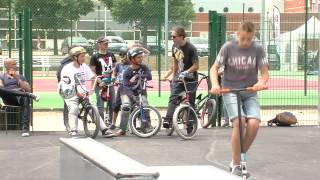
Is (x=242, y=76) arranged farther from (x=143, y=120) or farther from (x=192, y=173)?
(x=192, y=173)

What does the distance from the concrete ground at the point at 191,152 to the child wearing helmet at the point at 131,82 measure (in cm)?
36

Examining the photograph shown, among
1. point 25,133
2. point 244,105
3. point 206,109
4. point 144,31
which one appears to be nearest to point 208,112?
point 206,109

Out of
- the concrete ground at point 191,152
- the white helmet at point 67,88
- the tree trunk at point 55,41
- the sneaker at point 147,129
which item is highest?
the tree trunk at point 55,41

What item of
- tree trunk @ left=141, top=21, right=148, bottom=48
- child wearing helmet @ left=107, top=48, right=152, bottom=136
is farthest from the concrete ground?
tree trunk @ left=141, top=21, right=148, bottom=48

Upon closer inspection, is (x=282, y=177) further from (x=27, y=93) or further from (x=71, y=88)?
(x=27, y=93)

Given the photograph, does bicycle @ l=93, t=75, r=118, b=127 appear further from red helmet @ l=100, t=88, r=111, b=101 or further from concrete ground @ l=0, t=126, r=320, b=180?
concrete ground @ l=0, t=126, r=320, b=180

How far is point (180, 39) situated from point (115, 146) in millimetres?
2302

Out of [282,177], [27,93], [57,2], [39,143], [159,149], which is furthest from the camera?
[57,2]

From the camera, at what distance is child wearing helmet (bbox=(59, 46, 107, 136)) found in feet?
36.4

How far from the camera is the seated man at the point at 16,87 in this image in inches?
465

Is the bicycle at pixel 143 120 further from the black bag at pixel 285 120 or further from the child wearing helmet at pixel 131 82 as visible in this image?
the black bag at pixel 285 120

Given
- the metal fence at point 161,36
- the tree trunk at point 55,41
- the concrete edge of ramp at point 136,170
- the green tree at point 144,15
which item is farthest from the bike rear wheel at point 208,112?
the concrete edge of ramp at point 136,170

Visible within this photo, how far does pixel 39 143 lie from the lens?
35.3 feet

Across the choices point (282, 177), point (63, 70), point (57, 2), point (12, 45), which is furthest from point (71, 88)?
point (57, 2)
